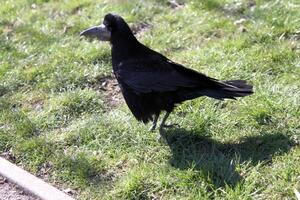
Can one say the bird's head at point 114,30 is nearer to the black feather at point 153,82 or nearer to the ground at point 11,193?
the black feather at point 153,82

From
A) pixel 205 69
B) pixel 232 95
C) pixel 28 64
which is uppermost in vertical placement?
pixel 232 95

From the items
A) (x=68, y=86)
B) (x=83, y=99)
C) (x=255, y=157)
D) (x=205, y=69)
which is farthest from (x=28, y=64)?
(x=255, y=157)

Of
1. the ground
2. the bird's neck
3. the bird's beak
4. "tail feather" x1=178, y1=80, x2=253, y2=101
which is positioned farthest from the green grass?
the bird's beak

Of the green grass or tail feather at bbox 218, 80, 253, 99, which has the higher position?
tail feather at bbox 218, 80, 253, 99

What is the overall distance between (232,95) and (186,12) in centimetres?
264

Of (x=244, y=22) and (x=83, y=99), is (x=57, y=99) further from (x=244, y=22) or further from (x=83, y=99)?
(x=244, y=22)

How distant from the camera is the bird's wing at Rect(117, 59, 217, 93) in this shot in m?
3.98

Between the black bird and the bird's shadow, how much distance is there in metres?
0.29

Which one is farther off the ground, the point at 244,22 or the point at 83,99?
the point at 244,22

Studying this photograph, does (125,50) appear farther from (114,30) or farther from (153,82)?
(153,82)

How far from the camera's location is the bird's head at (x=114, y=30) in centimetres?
437

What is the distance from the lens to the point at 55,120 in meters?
4.71

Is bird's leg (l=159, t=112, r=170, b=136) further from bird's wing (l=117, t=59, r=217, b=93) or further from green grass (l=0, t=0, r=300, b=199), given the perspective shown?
bird's wing (l=117, t=59, r=217, b=93)

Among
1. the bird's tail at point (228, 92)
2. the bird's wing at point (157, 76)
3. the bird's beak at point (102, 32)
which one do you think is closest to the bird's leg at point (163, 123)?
the bird's wing at point (157, 76)
